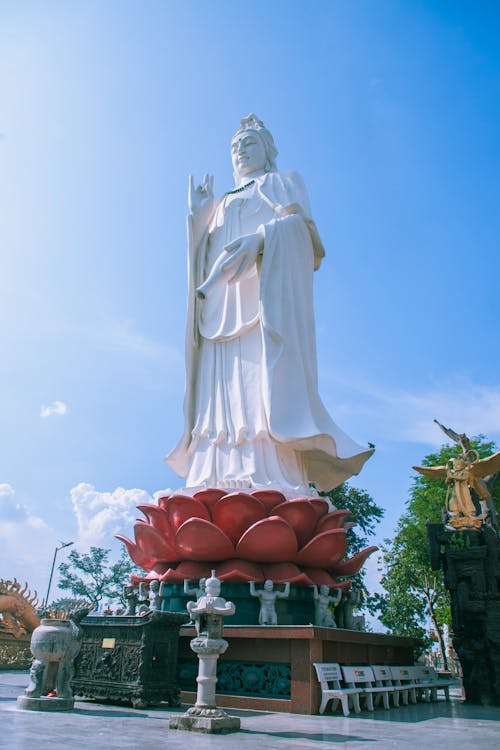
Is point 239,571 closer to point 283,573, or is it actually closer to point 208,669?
point 283,573

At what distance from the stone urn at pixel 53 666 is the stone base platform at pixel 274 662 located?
162cm

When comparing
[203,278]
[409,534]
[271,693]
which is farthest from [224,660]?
[409,534]

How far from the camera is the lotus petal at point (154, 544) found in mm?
8125

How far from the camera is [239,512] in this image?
7.91 meters

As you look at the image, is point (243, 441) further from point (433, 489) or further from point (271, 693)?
point (433, 489)

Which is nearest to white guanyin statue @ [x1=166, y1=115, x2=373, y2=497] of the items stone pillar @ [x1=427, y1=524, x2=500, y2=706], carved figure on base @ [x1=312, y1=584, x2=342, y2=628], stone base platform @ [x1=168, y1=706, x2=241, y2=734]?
carved figure on base @ [x1=312, y1=584, x2=342, y2=628]

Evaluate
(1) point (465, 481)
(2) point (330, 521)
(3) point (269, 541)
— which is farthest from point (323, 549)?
(1) point (465, 481)

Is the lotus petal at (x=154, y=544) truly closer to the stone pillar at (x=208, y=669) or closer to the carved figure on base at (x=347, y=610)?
the carved figure on base at (x=347, y=610)

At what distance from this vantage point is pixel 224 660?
6754mm

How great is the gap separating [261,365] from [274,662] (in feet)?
15.3

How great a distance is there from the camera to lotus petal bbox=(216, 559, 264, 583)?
24.8ft

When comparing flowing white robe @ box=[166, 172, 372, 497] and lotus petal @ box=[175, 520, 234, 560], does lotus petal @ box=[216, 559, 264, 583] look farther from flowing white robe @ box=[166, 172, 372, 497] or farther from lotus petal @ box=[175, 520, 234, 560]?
flowing white robe @ box=[166, 172, 372, 497]

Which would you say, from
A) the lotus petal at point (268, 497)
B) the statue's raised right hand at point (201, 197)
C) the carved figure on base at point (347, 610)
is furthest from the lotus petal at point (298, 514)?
the statue's raised right hand at point (201, 197)

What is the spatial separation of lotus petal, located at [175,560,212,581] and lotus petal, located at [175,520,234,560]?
0.14 meters
